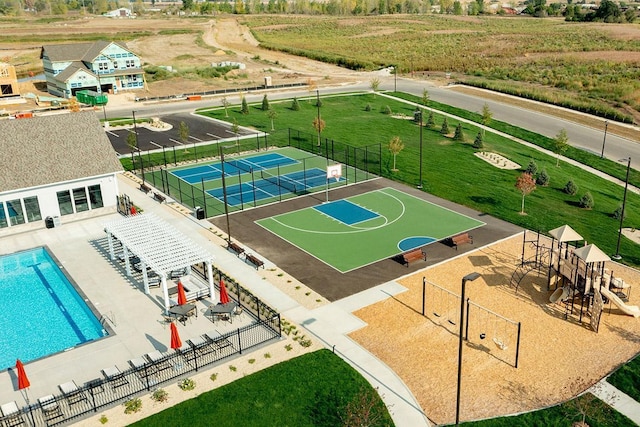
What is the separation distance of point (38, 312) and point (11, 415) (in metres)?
9.93

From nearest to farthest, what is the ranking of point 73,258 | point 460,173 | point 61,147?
1. point 73,258
2. point 61,147
3. point 460,173

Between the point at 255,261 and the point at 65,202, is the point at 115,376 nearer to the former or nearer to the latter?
the point at 255,261

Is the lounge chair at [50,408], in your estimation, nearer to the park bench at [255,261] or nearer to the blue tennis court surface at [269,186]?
the park bench at [255,261]

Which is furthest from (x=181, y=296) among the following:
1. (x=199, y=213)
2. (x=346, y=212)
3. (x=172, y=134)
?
(x=172, y=134)

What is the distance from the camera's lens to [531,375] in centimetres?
2334

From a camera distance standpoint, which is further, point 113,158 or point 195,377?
point 113,158

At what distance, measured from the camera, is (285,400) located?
21.8 metres

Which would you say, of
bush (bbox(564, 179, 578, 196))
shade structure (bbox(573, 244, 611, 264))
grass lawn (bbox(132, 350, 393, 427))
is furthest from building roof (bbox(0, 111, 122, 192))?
bush (bbox(564, 179, 578, 196))

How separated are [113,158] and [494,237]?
26578 mm

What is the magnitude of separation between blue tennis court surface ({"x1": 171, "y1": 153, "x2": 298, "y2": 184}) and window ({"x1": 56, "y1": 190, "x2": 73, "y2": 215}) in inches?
442

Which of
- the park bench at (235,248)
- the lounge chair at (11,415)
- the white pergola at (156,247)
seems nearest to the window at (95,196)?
the white pergola at (156,247)

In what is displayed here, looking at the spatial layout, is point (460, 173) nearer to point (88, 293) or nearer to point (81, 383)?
point (88, 293)

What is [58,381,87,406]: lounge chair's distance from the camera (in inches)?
825

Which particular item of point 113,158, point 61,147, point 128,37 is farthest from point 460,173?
point 128,37
